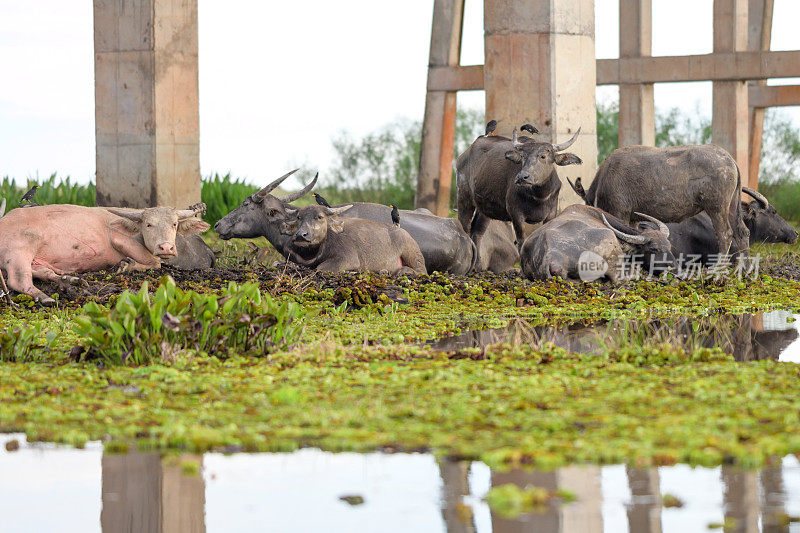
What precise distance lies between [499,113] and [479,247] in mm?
2156

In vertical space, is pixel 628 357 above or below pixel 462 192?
below

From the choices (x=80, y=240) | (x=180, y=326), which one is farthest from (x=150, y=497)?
(x=80, y=240)

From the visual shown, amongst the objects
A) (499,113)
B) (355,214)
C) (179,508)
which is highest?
(499,113)

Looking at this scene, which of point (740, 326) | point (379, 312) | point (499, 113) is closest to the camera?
point (740, 326)

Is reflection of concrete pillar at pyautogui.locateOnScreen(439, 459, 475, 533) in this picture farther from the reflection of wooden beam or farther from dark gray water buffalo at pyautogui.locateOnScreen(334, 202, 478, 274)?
the reflection of wooden beam

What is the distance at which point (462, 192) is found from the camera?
1463 centimetres

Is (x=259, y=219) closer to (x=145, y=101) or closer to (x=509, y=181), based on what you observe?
(x=509, y=181)

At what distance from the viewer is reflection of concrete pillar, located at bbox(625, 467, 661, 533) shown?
3.71m

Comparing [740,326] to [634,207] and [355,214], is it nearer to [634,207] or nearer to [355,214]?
[634,207]

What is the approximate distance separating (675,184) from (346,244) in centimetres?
363

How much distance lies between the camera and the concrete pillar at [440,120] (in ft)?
70.2

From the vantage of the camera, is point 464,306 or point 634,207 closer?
point 464,306

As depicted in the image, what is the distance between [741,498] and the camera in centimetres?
392

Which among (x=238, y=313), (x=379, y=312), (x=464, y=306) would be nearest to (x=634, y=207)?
(x=464, y=306)
